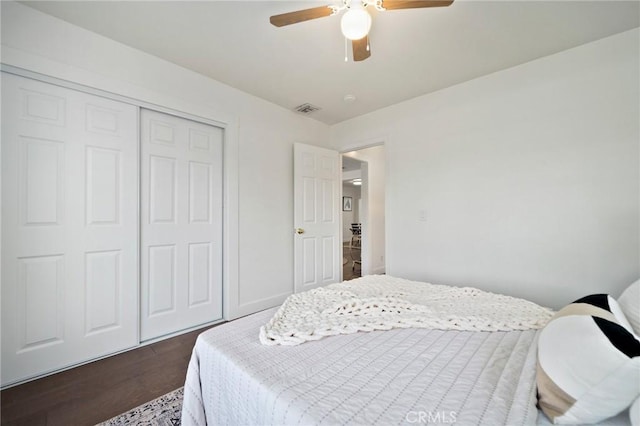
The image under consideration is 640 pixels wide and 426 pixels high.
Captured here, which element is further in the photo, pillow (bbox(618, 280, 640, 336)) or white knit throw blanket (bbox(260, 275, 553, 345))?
white knit throw blanket (bbox(260, 275, 553, 345))

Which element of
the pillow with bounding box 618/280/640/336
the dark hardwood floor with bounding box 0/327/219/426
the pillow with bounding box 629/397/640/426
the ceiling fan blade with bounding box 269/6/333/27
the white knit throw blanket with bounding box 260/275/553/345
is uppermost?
the ceiling fan blade with bounding box 269/6/333/27

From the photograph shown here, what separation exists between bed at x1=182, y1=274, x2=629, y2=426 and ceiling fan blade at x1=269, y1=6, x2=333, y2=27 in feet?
5.50

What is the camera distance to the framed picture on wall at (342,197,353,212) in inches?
383

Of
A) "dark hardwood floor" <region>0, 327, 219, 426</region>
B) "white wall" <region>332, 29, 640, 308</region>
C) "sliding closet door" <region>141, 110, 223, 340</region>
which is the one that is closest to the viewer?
"dark hardwood floor" <region>0, 327, 219, 426</region>

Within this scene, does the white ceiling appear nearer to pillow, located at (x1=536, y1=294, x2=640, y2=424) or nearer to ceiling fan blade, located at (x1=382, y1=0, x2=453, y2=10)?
ceiling fan blade, located at (x1=382, y1=0, x2=453, y2=10)

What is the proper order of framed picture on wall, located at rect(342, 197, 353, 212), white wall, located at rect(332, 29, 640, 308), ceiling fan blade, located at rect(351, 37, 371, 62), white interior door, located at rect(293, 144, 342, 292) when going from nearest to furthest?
ceiling fan blade, located at rect(351, 37, 371, 62), white wall, located at rect(332, 29, 640, 308), white interior door, located at rect(293, 144, 342, 292), framed picture on wall, located at rect(342, 197, 353, 212)

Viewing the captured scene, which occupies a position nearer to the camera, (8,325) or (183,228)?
(8,325)

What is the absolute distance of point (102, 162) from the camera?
2.02 meters

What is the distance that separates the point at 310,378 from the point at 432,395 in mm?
381

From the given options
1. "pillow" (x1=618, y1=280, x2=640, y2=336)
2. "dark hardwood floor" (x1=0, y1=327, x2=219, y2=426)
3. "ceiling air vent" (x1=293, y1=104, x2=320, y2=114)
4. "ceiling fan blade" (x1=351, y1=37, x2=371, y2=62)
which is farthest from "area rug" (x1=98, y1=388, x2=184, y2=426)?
"ceiling air vent" (x1=293, y1=104, x2=320, y2=114)

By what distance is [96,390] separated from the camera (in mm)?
1651

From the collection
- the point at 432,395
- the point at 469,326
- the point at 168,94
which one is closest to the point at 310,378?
the point at 432,395

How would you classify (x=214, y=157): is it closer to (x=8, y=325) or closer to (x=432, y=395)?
(x=8, y=325)

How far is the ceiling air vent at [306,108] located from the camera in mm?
3211
